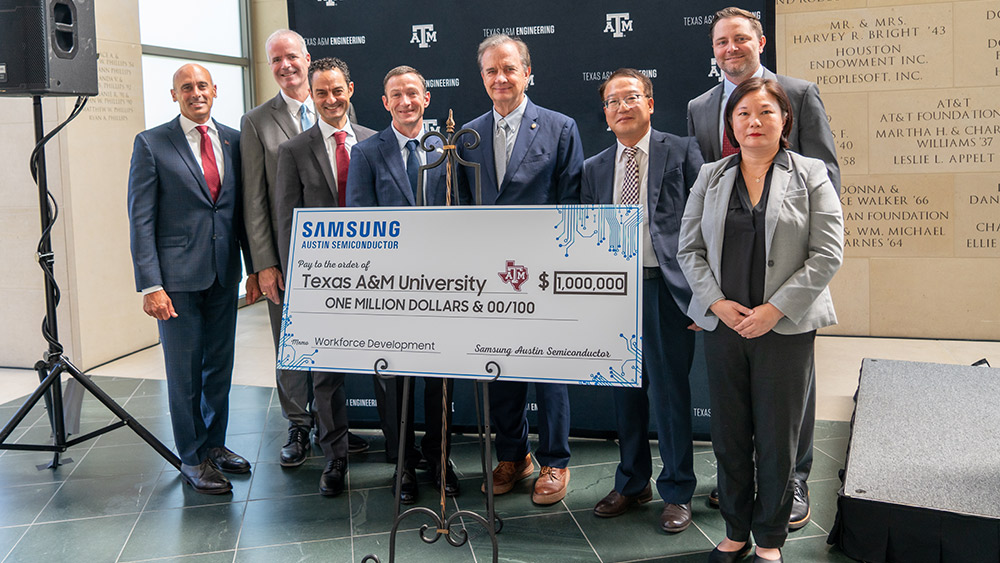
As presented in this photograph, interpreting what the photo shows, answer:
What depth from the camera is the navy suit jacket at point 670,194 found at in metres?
2.85

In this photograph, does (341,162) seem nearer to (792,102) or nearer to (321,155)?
(321,155)

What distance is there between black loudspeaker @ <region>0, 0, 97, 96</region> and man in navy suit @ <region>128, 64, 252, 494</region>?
41 centimetres

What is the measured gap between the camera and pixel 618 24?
373 cm

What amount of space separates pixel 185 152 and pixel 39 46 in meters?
0.68

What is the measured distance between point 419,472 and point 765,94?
212 cm

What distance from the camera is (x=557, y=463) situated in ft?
10.7

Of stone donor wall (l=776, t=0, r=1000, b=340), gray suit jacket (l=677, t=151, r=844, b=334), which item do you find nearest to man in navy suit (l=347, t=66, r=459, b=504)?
gray suit jacket (l=677, t=151, r=844, b=334)

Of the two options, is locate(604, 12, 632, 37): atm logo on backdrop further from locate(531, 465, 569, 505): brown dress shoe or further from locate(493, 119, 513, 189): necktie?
locate(531, 465, 569, 505): brown dress shoe

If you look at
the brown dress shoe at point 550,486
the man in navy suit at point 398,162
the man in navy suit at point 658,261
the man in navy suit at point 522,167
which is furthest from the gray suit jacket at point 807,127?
the brown dress shoe at point 550,486

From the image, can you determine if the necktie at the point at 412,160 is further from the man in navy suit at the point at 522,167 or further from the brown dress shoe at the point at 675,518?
the brown dress shoe at the point at 675,518

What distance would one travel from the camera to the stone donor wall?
217 inches

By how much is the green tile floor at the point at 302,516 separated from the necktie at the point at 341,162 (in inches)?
48.6

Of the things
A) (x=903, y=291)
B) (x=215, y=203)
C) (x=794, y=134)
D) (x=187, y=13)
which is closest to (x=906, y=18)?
(x=903, y=291)

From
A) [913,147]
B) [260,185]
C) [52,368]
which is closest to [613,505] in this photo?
[260,185]
